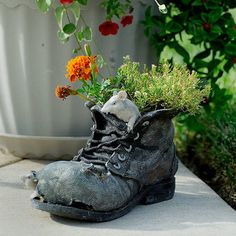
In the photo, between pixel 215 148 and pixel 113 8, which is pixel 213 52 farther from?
pixel 113 8

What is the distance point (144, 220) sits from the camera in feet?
7.32

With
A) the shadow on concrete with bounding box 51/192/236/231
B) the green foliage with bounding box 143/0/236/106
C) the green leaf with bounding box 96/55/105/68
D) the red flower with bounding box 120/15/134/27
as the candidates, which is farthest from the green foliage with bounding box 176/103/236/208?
the green leaf with bounding box 96/55/105/68

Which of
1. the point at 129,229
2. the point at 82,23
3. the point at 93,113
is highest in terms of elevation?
the point at 82,23

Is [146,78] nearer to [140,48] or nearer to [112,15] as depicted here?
[112,15]

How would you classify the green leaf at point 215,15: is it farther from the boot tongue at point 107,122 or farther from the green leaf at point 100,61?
the boot tongue at point 107,122

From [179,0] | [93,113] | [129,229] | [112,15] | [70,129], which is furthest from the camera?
[179,0]

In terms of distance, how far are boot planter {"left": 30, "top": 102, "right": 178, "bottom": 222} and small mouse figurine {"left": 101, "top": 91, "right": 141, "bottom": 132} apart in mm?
21

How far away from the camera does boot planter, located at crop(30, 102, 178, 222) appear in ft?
7.04

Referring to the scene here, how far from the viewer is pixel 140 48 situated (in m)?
3.05

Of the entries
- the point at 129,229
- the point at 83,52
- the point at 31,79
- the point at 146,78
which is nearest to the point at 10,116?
the point at 31,79

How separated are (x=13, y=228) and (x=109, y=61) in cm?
102

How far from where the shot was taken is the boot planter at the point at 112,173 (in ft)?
7.04

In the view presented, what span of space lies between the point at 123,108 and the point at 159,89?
0.15m

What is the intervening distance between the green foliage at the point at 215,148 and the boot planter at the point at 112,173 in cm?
57
